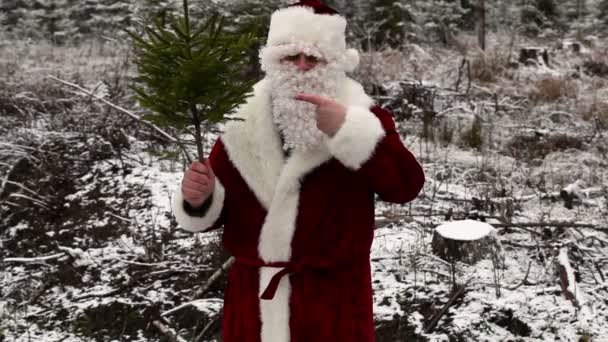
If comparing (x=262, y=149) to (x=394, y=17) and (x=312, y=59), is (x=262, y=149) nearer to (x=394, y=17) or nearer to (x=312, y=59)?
(x=312, y=59)

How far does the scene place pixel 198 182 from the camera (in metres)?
1.96

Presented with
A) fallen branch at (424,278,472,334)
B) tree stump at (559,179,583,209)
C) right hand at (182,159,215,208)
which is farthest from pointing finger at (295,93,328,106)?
tree stump at (559,179,583,209)

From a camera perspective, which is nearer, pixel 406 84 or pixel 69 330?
pixel 69 330

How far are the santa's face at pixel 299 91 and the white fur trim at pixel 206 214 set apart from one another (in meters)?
0.30

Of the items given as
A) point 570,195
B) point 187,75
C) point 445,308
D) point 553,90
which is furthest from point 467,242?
point 553,90

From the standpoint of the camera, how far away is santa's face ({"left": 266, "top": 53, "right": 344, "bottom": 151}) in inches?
78.8

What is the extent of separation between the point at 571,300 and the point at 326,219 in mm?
2273

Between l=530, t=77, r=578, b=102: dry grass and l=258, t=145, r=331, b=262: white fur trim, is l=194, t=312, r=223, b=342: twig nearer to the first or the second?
l=258, t=145, r=331, b=262: white fur trim

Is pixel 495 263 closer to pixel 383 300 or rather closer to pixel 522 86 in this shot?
pixel 383 300

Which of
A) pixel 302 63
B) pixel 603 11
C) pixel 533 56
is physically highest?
pixel 603 11

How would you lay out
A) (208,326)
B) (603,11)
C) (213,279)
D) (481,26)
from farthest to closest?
(603,11) < (481,26) < (213,279) < (208,326)

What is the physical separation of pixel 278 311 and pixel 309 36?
3.29 feet

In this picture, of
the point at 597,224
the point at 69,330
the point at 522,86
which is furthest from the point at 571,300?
the point at 522,86

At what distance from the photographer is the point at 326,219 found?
2.06 metres
